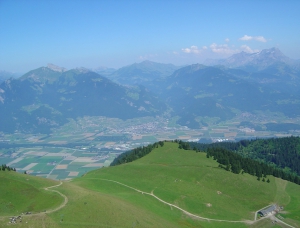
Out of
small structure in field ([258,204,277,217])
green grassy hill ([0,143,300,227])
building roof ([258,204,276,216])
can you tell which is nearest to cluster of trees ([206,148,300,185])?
green grassy hill ([0,143,300,227])

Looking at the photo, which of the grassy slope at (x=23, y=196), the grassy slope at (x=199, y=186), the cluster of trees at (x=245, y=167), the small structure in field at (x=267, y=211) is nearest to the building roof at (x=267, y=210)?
the small structure in field at (x=267, y=211)

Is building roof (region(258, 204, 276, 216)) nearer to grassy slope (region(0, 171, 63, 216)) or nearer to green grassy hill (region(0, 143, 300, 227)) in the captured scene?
green grassy hill (region(0, 143, 300, 227))

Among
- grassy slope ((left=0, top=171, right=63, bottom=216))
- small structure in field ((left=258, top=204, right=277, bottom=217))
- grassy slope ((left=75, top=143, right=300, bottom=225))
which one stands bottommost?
small structure in field ((left=258, top=204, right=277, bottom=217))

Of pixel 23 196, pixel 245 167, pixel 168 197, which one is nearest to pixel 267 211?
pixel 168 197

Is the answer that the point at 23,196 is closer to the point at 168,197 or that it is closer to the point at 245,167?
the point at 168,197

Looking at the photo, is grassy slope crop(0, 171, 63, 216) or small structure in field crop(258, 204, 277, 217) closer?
grassy slope crop(0, 171, 63, 216)

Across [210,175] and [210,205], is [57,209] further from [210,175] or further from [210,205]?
[210,175]

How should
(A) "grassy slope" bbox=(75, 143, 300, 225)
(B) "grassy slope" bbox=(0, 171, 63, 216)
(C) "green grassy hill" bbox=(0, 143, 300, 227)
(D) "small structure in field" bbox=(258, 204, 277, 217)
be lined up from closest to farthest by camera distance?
1. (C) "green grassy hill" bbox=(0, 143, 300, 227)
2. (B) "grassy slope" bbox=(0, 171, 63, 216)
3. (D) "small structure in field" bbox=(258, 204, 277, 217)
4. (A) "grassy slope" bbox=(75, 143, 300, 225)

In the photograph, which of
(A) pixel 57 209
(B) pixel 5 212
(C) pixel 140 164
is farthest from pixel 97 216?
(C) pixel 140 164
